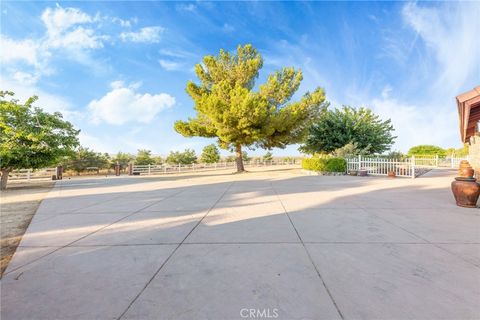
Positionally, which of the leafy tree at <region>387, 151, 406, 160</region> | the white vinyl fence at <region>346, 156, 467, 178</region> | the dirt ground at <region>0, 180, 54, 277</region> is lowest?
the dirt ground at <region>0, 180, 54, 277</region>

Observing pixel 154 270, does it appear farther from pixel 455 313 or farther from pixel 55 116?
pixel 55 116

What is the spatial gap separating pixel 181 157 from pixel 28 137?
2163cm

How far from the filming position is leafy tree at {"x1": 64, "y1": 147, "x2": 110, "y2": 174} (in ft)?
72.1

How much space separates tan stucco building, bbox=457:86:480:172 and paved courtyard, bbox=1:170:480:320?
11.1 feet

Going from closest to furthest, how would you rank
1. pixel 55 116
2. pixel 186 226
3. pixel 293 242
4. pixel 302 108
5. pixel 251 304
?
1. pixel 251 304
2. pixel 293 242
3. pixel 186 226
4. pixel 55 116
5. pixel 302 108

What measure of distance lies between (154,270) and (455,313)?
2.91 meters

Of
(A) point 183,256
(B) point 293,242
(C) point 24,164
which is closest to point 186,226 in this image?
(A) point 183,256

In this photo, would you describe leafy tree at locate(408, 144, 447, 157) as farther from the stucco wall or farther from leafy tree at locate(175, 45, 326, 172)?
the stucco wall

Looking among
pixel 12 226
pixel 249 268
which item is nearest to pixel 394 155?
pixel 249 268

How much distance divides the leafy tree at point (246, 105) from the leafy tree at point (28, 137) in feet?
28.4

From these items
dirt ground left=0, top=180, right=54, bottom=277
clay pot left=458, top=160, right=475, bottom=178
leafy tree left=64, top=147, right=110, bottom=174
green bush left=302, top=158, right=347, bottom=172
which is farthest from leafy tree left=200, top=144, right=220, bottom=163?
clay pot left=458, top=160, right=475, bottom=178

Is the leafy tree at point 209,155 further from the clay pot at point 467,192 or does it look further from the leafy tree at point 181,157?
the clay pot at point 467,192

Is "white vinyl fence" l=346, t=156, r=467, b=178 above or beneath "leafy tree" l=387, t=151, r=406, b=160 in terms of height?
beneath

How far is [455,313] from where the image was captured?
5.61 feet
